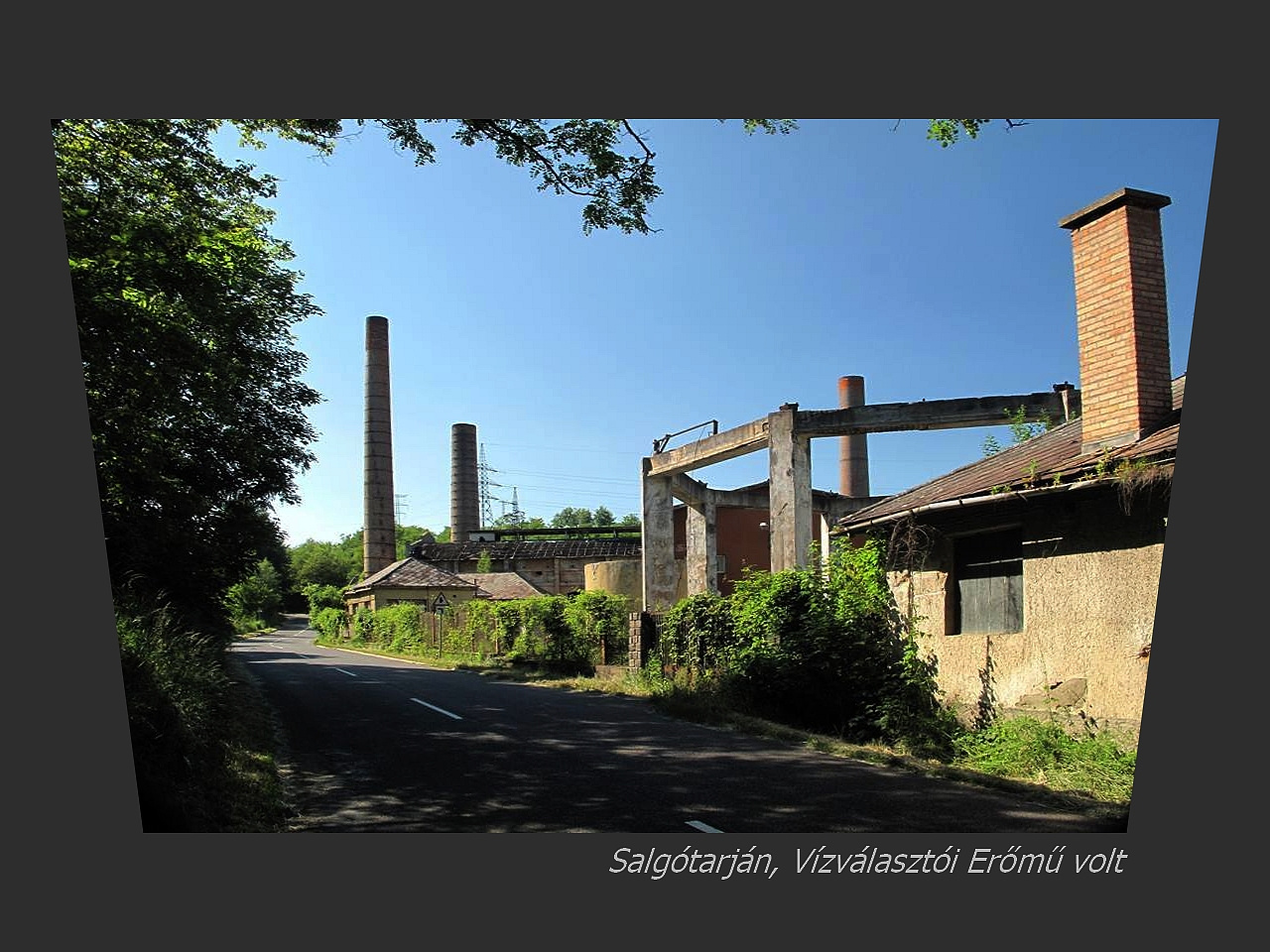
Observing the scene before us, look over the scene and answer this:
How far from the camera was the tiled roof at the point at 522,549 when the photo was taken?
190ft

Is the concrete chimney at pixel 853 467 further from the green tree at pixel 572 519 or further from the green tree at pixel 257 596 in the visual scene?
the green tree at pixel 572 519

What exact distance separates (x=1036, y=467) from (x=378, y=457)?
3486 centimetres

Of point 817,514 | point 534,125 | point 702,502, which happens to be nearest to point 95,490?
point 534,125

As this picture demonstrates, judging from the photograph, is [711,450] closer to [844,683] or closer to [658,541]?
[658,541]

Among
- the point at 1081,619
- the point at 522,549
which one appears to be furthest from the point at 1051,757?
the point at 522,549

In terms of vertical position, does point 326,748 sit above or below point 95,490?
below

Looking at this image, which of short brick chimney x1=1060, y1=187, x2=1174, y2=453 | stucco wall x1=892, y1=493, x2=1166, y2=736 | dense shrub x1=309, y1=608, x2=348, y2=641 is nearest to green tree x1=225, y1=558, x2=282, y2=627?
dense shrub x1=309, y1=608, x2=348, y2=641

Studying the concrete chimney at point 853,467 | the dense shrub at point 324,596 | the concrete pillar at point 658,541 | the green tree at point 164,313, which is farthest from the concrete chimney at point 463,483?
the green tree at point 164,313

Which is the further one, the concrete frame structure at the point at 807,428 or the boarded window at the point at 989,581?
the concrete frame structure at the point at 807,428

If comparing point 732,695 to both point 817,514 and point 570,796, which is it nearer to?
point 570,796

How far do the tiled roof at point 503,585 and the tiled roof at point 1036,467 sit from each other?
40714 mm

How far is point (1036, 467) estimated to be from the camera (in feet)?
32.4

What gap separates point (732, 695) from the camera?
1445cm

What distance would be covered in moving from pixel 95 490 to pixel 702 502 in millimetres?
19687
